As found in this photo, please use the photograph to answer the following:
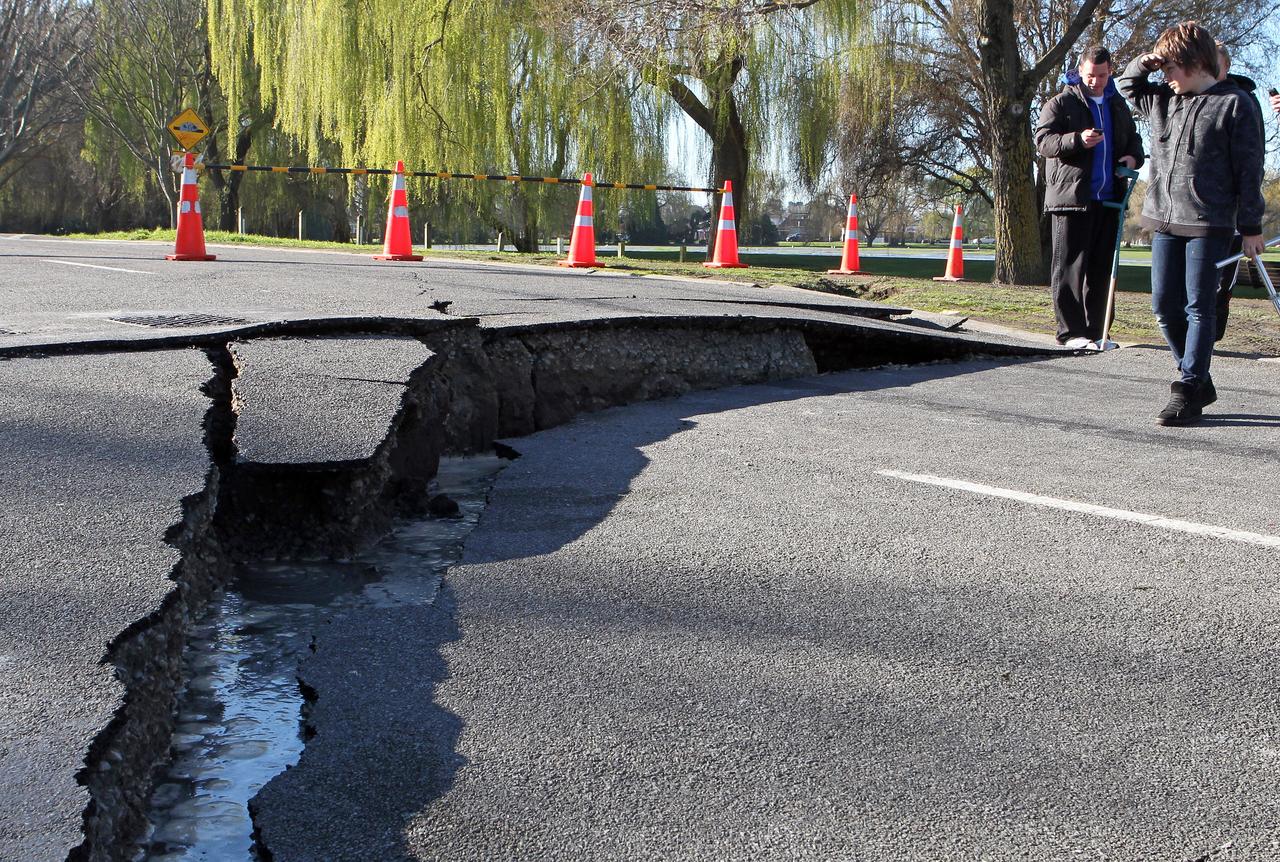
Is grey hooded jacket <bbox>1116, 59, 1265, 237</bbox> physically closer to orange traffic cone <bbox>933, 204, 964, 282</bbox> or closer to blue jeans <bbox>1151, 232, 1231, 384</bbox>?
blue jeans <bbox>1151, 232, 1231, 384</bbox>

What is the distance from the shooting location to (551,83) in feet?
69.6

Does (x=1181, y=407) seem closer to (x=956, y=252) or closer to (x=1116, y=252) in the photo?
(x=1116, y=252)

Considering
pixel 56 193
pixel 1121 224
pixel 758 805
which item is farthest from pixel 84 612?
pixel 56 193

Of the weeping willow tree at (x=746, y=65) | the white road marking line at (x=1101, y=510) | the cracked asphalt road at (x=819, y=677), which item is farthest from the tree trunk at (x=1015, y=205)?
the white road marking line at (x=1101, y=510)

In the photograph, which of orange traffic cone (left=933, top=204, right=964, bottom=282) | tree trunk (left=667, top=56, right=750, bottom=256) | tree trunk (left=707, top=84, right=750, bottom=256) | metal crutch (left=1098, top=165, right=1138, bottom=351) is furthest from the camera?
tree trunk (left=707, top=84, right=750, bottom=256)

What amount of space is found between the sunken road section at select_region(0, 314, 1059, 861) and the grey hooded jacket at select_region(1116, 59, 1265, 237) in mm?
1960

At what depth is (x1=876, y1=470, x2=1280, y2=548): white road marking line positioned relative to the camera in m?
3.61

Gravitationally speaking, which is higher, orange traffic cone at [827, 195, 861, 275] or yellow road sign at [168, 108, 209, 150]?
yellow road sign at [168, 108, 209, 150]

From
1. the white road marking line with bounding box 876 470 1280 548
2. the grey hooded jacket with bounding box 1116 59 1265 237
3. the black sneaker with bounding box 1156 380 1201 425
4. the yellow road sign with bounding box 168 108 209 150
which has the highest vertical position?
the yellow road sign with bounding box 168 108 209 150

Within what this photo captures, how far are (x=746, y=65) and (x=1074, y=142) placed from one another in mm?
14073

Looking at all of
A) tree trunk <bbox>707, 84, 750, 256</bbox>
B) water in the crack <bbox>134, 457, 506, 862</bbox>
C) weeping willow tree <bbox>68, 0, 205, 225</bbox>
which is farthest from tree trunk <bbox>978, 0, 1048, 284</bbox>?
weeping willow tree <bbox>68, 0, 205, 225</bbox>

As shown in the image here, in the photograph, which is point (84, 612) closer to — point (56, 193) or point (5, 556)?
point (5, 556)

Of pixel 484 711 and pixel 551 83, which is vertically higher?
pixel 551 83

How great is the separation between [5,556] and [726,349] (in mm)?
4521
